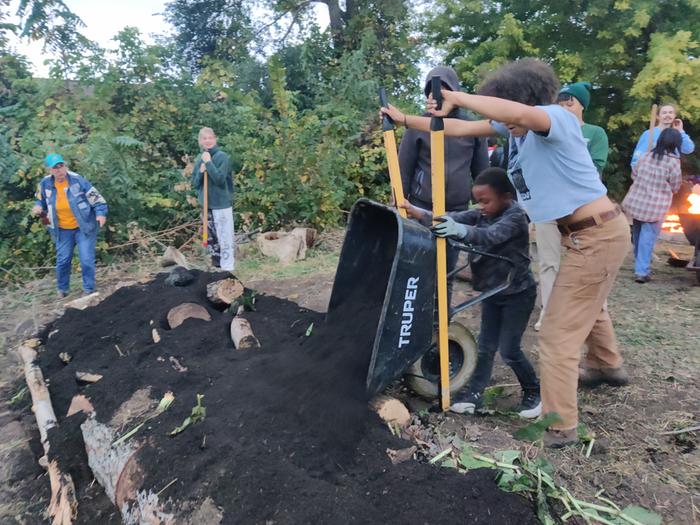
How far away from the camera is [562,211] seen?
2.59m

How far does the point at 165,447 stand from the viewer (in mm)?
2389

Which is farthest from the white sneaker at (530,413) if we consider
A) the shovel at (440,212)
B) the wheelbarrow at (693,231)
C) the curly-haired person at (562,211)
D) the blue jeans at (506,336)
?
the wheelbarrow at (693,231)

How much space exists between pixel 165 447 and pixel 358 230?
151 cm

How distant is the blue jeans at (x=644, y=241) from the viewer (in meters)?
5.59

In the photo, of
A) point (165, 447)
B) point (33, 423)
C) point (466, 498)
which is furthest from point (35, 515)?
point (466, 498)

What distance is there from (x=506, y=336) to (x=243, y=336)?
65.2 inches

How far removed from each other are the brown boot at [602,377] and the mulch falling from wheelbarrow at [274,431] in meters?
1.57

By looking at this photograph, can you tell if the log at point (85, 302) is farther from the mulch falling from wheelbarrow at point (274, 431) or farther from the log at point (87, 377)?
the log at point (87, 377)

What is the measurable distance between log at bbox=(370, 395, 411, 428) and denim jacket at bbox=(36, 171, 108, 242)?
5.04m

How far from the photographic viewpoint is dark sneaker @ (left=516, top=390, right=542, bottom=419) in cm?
312

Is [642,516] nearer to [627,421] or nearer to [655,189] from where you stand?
[627,421]

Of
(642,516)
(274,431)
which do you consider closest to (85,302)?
(274,431)

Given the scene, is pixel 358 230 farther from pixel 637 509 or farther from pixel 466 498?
pixel 637 509

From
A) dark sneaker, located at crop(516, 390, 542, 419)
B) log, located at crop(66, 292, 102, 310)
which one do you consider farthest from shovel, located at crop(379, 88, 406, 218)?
log, located at crop(66, 292, 102, 310)
